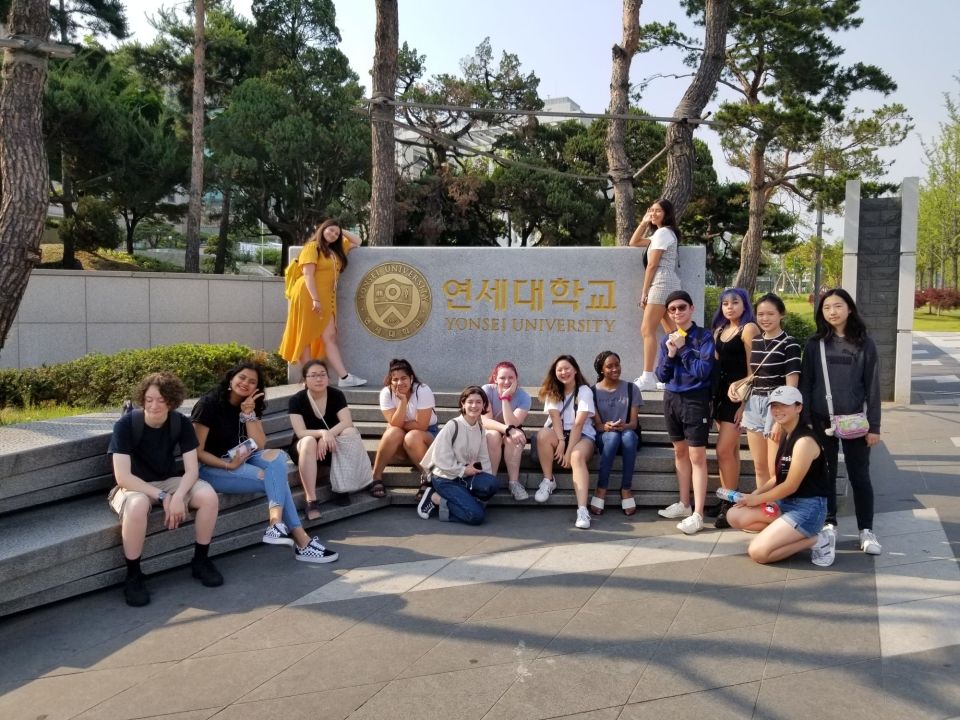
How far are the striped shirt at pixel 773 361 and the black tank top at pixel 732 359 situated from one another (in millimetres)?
217

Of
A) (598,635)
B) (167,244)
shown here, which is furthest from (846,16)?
(167,244)

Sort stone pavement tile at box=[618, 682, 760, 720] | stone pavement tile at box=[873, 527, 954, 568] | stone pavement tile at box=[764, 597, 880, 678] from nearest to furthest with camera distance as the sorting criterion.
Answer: stone pavement tile at box=[618, 682, 760, 720] → stone pavement tile at box=[764, 597, 880, 678] → stone pavement tile at box=[873, 527, 954, 568]

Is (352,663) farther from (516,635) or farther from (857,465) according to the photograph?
(857,465)

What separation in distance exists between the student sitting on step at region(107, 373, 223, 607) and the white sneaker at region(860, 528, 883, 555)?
3951 mm

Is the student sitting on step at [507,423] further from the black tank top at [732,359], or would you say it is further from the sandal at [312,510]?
the black tank top at [732,359]

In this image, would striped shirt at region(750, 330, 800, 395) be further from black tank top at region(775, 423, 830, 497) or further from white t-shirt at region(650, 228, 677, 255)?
white t-shirt at region(650, 228, 677, 255)

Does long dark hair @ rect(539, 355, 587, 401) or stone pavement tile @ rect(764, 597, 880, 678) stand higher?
long dark hair @ rect(539, 355, 587, 401)

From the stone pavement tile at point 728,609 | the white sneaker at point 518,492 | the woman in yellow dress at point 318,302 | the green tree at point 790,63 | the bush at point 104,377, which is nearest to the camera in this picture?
the stone pavement tile at point 728,609

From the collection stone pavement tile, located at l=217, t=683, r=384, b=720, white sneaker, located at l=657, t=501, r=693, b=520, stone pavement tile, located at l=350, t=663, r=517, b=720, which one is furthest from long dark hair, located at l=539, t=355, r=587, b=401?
stone pavement tile, located at l=217, t=683, r=384, b=720

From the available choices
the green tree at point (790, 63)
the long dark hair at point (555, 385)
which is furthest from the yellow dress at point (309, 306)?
the green tree at point (790, 63)

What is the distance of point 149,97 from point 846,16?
59.9 ft

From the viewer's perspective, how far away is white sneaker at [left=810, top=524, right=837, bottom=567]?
4.83m

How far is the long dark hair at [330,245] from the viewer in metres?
7.73

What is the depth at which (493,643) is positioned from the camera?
3.79 metres
